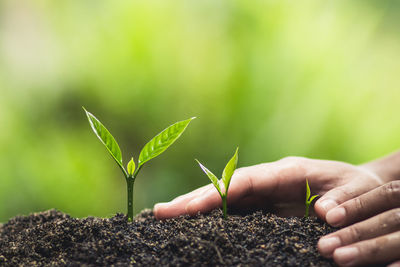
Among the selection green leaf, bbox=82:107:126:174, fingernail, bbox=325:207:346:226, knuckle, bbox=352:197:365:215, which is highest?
green leaf, bbox=82:107:126:174

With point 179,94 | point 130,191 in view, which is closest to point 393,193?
point 130,191

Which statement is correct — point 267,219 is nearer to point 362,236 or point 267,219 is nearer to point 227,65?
point 362,236

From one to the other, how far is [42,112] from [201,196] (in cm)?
191

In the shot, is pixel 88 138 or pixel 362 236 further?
Result: pixel 88 138

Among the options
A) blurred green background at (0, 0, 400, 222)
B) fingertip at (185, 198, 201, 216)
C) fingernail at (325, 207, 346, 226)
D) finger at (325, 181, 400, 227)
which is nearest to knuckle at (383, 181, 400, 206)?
finger at (325, 181, 400, 227)

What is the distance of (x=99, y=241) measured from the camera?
969 millimetres

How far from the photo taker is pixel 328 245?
0.92m

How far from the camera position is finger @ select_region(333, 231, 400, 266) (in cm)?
88

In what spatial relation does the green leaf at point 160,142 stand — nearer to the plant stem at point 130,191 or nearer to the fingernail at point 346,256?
the plant stem at point 130,191

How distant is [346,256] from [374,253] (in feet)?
0.21

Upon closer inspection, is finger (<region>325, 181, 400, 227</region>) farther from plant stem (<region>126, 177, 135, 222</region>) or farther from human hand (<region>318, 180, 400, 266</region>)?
plant stem (<region>126, 177, 135, 222</region>)

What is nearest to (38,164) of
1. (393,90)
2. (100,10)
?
(100,10)

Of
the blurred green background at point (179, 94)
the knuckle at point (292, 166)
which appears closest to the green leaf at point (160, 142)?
the knuckle at point (292, 166)

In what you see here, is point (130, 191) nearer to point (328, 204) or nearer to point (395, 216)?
point (328, 204)
